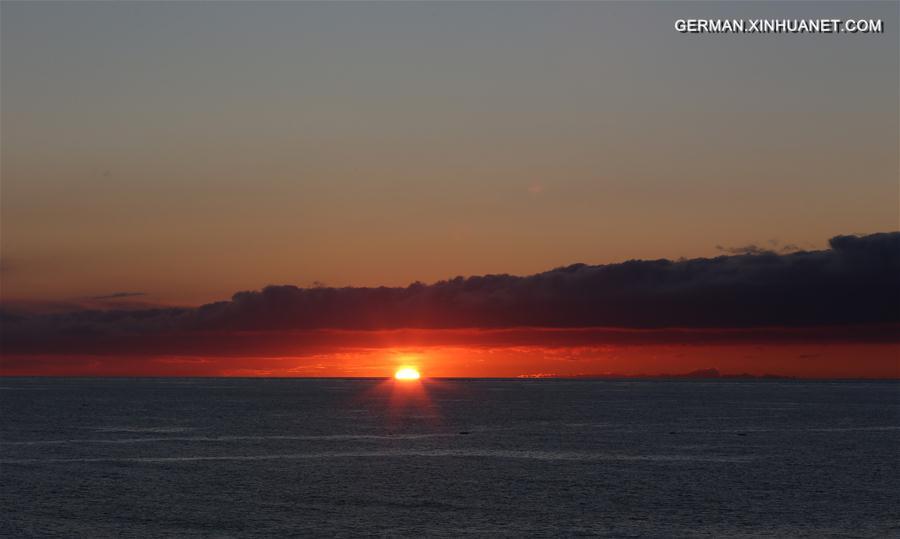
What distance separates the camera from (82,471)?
71938mm

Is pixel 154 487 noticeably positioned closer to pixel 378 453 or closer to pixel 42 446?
pixel 378 453

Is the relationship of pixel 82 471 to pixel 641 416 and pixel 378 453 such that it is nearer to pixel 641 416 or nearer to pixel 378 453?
pixel 378 453

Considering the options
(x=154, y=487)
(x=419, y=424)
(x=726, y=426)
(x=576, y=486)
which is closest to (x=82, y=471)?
(x=154, y=487)

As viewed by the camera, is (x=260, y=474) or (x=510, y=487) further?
(x=260, y=474)

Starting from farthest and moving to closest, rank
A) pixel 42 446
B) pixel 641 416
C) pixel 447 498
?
pixel 641 416 → pixel 42 446 → pixel 447 498

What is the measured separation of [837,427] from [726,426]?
44.4 ft

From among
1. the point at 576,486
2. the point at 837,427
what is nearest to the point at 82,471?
the point at 576,486

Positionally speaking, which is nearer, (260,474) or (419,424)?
(260,474)

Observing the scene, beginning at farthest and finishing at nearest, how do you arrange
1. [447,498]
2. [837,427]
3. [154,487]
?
[837,427] → [154,487] → [447,498]

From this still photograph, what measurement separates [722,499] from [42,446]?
6164 cm

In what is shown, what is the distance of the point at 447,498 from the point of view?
58938mm

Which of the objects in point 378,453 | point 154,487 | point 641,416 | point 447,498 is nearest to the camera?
point 447,498

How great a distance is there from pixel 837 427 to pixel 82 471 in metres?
96.8

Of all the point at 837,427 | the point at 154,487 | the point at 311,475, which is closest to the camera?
the point at 154,487
